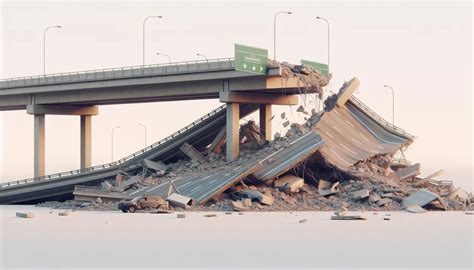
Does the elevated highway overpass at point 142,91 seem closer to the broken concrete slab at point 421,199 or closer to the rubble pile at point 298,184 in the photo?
the rubble pile at point 298,184

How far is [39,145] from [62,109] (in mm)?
3991

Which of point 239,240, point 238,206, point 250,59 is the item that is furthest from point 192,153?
point 239,240

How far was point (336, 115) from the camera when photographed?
71438 millimetres

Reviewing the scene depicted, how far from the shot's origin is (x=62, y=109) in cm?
9062

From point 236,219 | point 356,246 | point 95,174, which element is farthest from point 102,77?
point 356,246

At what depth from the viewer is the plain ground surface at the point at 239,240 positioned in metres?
32.2

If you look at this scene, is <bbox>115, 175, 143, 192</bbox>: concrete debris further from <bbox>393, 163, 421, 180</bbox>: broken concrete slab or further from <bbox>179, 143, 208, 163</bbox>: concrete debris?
<bbox>393, 163, 421, 180</bbox>: broken concrete slab

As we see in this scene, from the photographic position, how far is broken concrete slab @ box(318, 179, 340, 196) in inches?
2549

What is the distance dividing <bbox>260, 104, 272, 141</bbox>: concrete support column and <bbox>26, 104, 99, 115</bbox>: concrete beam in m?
20.9

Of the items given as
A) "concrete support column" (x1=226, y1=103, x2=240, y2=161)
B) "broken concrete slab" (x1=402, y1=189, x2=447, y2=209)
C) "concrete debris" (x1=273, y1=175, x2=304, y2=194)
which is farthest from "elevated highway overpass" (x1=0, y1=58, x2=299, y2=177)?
"broken concrete slab" (x1=402, y1=189, x2=447, y2=209)

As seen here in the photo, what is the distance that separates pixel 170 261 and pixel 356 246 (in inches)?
322

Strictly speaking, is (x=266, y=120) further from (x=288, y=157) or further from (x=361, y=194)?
(x=361, y=194)

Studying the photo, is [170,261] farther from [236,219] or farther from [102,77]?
[102,77]

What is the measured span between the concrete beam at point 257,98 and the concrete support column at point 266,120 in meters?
1.54
